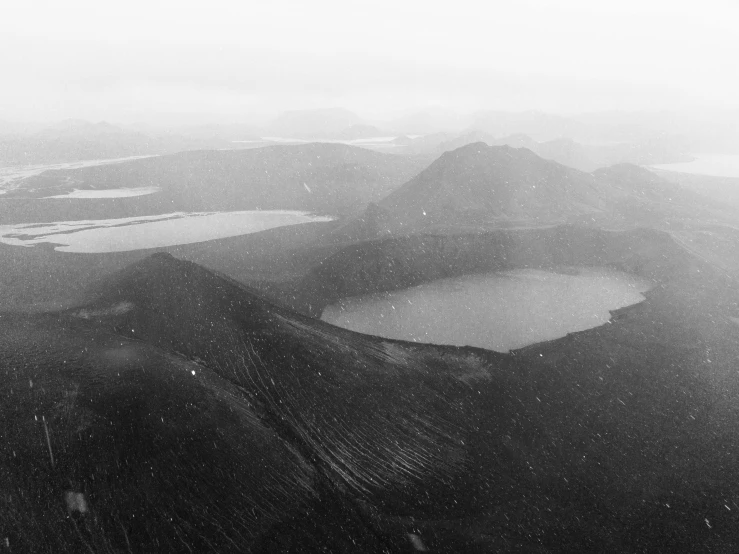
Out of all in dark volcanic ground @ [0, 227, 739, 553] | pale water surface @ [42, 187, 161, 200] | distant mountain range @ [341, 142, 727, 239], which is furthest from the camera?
pale water surface @ [42, 187, 161, 200]

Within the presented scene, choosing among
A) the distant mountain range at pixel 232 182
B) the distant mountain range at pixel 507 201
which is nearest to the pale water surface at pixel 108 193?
the distant mountain range at pixel 232 182

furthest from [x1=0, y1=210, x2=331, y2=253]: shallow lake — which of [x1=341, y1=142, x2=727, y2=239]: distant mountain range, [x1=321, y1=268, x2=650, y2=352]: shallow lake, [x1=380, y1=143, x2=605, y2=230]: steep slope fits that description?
[x1=321, y1=268, x2=650, y2=352]: shallow lake

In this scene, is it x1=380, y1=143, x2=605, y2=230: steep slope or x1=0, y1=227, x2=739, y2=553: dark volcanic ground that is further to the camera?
x1=380, y1=143, x2=605, y2=230: steep slope

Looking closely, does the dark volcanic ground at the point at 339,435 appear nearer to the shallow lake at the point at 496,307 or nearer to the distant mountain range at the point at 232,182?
the shallow lake at the point at 496,307

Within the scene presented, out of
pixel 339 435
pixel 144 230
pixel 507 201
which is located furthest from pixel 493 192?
pixel 339 435

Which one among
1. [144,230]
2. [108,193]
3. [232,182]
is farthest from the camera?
[232,182]

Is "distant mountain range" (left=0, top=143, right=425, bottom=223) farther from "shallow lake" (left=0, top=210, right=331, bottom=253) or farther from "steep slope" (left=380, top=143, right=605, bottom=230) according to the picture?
"steep slope" (left=380, top=143, right=605, bottom=230)

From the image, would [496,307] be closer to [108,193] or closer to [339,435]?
[339,435]
